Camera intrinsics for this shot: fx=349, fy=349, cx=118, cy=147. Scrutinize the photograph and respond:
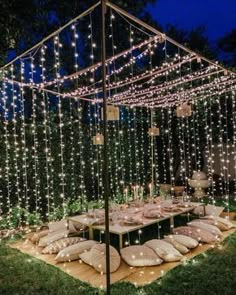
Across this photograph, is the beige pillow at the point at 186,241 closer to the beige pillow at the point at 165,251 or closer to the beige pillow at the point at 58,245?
the beige pillow at the point at 165,251

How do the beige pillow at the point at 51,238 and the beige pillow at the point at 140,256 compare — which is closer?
the beige pillow at the point at 140,256

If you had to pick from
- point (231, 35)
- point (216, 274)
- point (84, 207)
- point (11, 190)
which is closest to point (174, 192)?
point (84, 207)

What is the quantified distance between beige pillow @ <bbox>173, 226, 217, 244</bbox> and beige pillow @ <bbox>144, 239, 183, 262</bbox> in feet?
2.30

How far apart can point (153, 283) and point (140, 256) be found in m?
0.64

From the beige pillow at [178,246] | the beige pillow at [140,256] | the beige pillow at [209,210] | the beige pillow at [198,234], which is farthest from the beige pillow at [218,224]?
the beige pillow at [140,256]

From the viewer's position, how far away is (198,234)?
18.1 ft

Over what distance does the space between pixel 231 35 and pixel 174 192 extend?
25.5ft

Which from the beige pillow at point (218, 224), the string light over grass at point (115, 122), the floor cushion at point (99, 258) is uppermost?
the string light over grass at point (115, 122)

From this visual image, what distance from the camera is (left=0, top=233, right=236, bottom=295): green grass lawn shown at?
3863 mm

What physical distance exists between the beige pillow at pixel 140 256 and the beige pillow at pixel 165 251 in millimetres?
83

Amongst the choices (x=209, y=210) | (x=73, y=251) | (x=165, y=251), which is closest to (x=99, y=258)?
(x=73, y=251)

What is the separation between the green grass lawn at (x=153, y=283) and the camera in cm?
386

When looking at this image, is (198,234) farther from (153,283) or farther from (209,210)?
(153,283)

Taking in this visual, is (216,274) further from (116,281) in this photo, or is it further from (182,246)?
(116,281)
